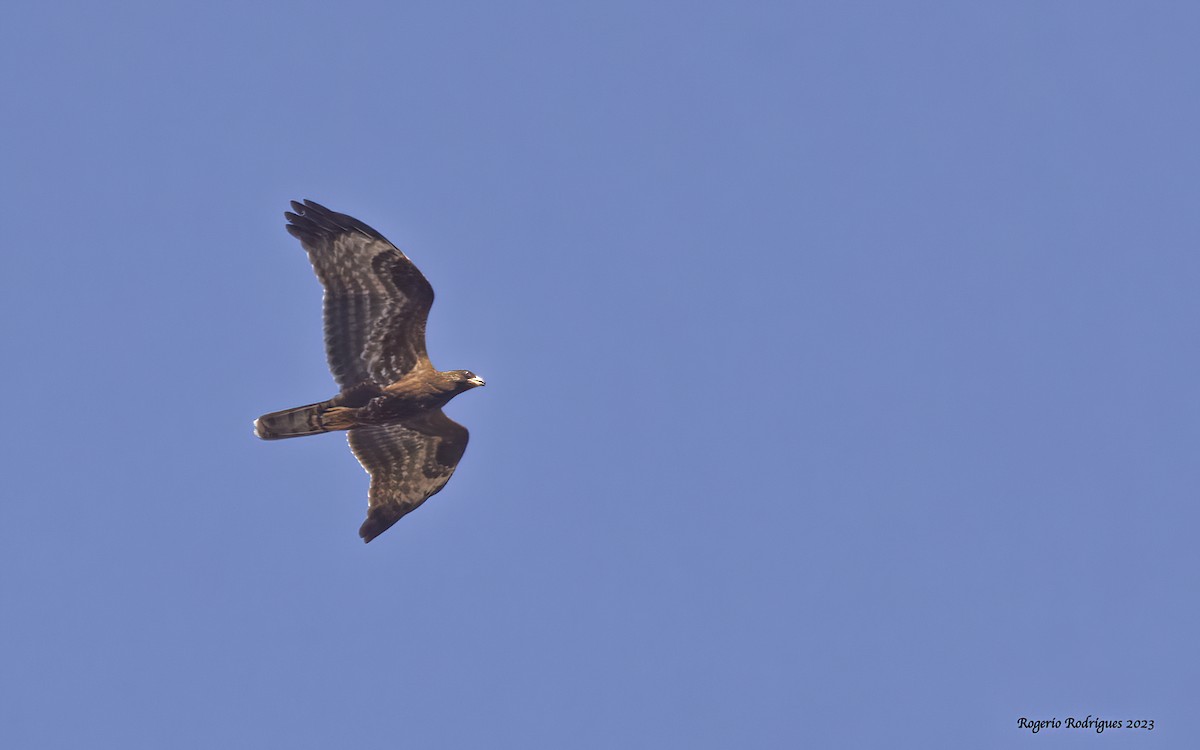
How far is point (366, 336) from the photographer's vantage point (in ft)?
107

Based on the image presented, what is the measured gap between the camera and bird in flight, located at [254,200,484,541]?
32.1m

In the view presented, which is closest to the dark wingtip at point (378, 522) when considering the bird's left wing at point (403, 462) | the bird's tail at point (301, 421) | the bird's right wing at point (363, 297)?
the bird's left wing at point (403, 462)

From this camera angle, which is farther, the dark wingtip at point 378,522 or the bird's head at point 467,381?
the dark wingtip at point 378,522

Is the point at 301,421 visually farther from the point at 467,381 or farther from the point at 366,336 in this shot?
the point at 467,381

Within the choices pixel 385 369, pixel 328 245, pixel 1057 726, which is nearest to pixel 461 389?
pixel 385 369

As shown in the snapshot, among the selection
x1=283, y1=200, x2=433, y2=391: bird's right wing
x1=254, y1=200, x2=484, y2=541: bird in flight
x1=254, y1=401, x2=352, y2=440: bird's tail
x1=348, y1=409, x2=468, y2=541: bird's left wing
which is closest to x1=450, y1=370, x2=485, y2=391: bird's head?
x1=254, y1=200, x2=484, y2=541: bird in flight

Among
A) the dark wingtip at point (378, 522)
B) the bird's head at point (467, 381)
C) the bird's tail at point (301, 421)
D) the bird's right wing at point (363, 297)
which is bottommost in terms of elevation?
the dark wingtip at point (378, 522)

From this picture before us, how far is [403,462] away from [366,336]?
320cm

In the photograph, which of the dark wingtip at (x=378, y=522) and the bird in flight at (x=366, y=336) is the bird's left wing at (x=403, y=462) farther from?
the bird in flight at (x=366, y=336)

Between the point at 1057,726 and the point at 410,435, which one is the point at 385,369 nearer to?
the point at 410,435

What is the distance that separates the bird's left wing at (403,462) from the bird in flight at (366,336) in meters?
0.80

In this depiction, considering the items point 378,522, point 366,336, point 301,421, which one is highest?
point 366,336

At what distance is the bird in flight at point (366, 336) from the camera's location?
32062 millimetres

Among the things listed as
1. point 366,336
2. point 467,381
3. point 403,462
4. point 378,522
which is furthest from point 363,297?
point 378,522
